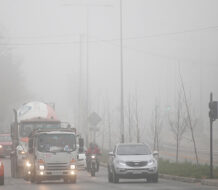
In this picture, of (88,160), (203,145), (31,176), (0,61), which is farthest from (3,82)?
(31,176)

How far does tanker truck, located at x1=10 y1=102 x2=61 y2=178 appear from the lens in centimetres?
4299

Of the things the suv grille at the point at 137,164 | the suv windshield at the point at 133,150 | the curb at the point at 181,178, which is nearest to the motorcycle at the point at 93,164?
the curb at the point at 181,178

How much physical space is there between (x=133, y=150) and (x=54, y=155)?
3408 mm

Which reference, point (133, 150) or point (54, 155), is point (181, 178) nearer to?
point (133, 150)

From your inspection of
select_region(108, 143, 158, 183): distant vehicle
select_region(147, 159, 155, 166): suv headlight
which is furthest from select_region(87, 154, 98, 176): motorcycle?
select_region(147, 159, 155, 166): suv headlight

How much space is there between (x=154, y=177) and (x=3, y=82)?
78928 mm

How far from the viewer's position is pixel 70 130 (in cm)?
3909

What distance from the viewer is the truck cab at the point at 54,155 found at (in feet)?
124

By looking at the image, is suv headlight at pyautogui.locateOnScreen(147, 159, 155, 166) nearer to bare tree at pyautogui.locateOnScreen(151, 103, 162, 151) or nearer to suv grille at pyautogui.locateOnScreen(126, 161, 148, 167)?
suv grille at pyautogui.locateOnScreen(126, 161, 148, 167)

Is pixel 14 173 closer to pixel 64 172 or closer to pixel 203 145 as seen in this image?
pixel 64 172

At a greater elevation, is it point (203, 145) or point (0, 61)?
point (0, 61)

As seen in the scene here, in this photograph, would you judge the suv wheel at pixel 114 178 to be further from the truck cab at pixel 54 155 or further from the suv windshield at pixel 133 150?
the truck cab at pixel 54 155

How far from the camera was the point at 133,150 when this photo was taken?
1538 inches

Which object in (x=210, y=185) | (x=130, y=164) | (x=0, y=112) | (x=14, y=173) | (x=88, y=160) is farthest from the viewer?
(x=0, y=112)
